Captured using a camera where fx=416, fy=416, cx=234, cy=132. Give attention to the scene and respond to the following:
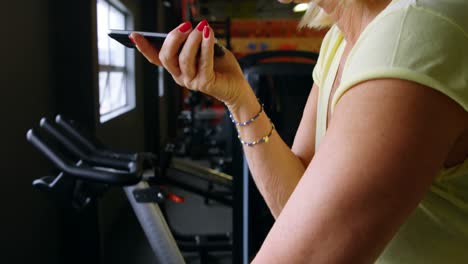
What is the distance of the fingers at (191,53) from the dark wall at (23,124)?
153 cm

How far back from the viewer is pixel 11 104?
1989 mm

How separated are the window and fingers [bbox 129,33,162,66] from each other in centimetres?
303

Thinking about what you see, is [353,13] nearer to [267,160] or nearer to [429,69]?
[429,69]

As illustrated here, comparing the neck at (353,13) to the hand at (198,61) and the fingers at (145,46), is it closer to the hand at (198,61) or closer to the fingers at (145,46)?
the hand at (198,61)

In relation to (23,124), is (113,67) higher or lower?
higher

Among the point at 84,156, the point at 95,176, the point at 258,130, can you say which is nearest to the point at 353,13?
the point at 258,130

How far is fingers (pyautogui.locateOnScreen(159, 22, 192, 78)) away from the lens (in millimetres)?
652

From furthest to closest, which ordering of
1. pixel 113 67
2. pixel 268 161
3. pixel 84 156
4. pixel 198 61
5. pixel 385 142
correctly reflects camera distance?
pixel 113 67, pixel 84 156, pixel 268 161, pixel 198 61, pixel 385 142

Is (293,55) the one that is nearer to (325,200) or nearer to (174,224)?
(325,200)

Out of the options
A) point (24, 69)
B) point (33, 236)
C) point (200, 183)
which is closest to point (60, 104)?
point (24, 69)

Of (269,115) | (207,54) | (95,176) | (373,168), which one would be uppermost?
(207,54)

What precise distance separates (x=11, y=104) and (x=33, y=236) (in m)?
0.76

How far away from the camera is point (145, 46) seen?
729 mm

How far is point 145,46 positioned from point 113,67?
156 inches
